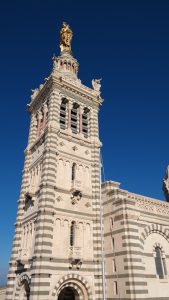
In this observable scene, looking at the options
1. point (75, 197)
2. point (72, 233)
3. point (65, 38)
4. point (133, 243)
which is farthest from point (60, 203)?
point (65, 38)

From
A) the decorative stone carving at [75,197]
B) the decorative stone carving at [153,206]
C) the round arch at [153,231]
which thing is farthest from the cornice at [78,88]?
the round arch at [153,231]

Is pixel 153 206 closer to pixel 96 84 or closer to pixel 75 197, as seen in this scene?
pixel 75 197

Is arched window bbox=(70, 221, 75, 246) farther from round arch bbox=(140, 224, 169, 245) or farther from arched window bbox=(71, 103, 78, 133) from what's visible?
arched window bbox=(71, 103, 78, 133)

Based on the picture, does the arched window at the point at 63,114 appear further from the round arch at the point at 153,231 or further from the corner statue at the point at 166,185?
the corner statue at the point at 166,185

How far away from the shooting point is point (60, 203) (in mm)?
24859

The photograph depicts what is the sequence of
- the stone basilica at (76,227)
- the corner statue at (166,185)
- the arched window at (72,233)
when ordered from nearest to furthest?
the stone basilica at (76,227) → the arched window at (72,233) → the corner statue at (166,185)

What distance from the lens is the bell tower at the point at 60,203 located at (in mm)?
22281

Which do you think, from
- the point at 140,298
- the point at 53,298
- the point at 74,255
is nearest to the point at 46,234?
the point at 74,255

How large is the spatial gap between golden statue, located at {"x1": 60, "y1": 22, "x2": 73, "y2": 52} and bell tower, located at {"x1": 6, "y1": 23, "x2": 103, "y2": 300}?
6132mm

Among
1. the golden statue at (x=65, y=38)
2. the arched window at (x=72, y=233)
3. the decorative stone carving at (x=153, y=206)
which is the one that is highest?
the golden statue at (x=65, y=38)

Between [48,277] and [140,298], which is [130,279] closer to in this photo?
[140,298]

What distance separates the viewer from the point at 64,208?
24.9m

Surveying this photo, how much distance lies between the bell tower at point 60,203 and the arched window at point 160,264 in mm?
5616

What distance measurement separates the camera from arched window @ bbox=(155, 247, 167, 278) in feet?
81.5
